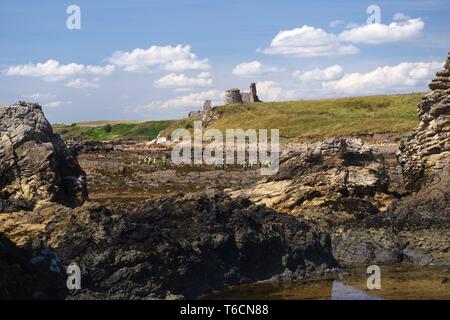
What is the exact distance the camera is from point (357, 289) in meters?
24.5

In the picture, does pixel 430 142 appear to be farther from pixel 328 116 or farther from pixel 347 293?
pixel 328 116

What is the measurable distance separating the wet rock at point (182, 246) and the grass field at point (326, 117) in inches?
2653

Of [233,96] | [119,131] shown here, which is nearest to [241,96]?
[233,96]

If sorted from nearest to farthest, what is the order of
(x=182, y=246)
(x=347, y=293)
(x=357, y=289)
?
1. (x=347, y=293)
2. (x=357, y=289)
3. (x=182, y=246)

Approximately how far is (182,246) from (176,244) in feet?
0.84

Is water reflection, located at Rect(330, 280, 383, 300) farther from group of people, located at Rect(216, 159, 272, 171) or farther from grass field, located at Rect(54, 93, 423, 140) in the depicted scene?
grass field, located at Rect(54, 93, 423, 140)

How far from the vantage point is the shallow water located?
23.6 meters

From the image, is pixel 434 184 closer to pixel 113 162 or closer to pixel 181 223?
pixel 181 223

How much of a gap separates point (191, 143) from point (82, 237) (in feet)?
307

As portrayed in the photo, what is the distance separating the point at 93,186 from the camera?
56.3 metres


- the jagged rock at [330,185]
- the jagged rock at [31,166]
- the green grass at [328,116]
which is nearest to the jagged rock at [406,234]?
the jagged rock at [330,185]

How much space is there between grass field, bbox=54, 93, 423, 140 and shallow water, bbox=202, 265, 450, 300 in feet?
223

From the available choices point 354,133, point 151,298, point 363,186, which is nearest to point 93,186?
point 363,186

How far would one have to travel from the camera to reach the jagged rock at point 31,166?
1157 inches
